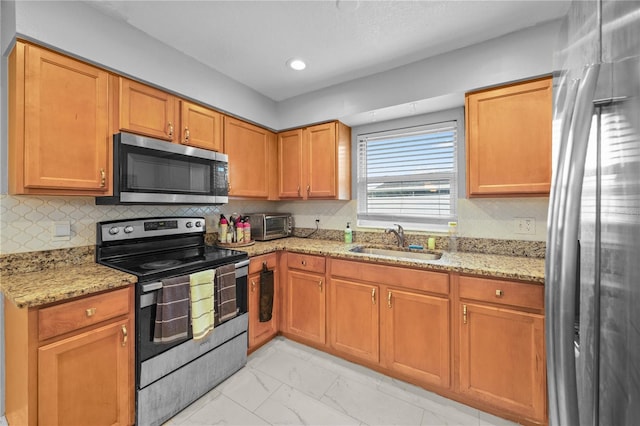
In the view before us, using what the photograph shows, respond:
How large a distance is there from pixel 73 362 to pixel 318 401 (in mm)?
1403

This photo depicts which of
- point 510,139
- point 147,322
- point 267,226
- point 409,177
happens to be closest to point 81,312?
point 147,322

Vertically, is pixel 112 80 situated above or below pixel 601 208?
above

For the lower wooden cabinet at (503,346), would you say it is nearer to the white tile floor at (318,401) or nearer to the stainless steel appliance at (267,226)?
the white tile floor at (318,401)

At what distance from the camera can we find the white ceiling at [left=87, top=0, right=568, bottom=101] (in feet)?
5.26

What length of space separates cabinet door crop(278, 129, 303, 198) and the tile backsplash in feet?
1.86

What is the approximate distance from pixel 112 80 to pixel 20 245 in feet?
3.76

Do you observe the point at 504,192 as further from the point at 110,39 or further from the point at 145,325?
the point at 110,39

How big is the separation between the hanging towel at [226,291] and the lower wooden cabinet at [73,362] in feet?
1.73

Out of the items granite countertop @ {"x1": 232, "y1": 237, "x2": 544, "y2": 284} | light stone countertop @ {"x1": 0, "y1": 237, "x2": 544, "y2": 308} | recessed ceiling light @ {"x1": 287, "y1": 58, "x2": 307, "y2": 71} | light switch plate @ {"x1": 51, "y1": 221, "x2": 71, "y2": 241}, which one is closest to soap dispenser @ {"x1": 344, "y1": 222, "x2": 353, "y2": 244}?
granite countertop @ {"x1": 232, "y1": 237, "x2": 544, "y2": 284}

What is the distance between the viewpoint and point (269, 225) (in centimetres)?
289

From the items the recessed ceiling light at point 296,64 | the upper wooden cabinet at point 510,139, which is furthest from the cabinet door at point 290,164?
the upper wooden cabinet at point 510,139

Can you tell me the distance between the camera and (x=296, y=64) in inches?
87.8

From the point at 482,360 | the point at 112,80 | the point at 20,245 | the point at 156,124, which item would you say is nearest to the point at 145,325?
the point at 20,245

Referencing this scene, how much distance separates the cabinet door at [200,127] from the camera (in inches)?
84.4
